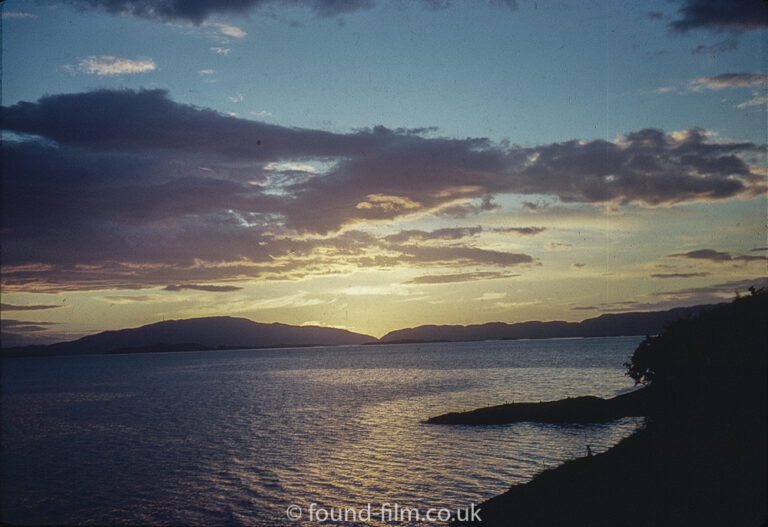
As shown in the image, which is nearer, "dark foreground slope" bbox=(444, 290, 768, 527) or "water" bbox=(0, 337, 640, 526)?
"dark foreground slope" bbox=(444, 290, 768, 527)

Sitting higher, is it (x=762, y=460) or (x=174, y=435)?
(x=762, y=460)

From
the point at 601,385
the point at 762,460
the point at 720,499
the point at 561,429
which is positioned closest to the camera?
the point at 720,499

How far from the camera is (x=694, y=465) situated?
96.4 ft

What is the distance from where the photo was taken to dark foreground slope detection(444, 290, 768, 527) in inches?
954

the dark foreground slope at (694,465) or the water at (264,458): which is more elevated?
the dark foreground slope at (694,465)

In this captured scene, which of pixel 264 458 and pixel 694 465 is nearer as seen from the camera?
pixel 694 465

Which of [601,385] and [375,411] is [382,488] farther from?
[601,385]

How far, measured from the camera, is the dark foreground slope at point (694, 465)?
2423 cm

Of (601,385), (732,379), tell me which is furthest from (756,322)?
(601,385)

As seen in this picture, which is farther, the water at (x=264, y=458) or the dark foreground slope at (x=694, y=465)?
the water at (x=264, y=458)

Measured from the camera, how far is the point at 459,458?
43.2 m

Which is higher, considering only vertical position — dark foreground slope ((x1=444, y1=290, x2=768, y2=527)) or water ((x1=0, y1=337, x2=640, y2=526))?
dark foreground slope ((x1=444, y1=290, x2=768, y2=527))

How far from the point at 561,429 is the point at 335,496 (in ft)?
93.9

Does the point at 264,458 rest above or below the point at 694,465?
below
